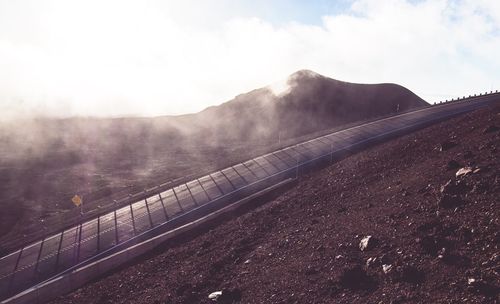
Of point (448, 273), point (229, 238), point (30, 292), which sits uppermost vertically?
point (448, 273)

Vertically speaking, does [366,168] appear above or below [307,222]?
above

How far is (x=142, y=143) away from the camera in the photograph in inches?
3391

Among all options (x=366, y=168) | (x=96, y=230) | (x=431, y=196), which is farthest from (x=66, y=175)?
(x=431, y=196)

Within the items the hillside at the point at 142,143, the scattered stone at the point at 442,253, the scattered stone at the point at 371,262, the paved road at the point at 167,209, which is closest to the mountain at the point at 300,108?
the hillside at the point at 142,143

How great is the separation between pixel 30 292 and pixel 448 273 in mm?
23951

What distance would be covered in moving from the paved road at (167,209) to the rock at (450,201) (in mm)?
22714

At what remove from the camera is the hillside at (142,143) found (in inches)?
1986

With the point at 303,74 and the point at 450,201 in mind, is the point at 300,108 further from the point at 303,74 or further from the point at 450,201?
the point at 450,201

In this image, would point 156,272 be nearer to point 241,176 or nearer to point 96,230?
point 96,230

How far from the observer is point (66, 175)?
61.8 m

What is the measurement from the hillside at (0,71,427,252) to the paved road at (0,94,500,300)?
392cm

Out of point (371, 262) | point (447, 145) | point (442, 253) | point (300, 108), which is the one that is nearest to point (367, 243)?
point (371, 262)

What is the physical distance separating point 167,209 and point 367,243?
2536 centimetres

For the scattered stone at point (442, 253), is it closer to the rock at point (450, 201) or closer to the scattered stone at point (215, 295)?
the rock at point (450, 201)
